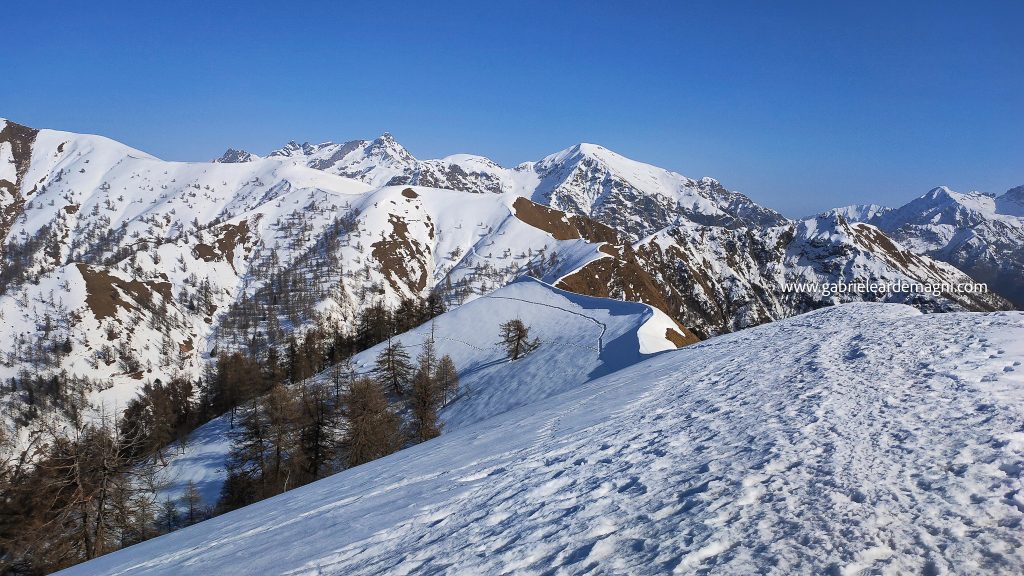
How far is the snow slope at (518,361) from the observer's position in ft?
133

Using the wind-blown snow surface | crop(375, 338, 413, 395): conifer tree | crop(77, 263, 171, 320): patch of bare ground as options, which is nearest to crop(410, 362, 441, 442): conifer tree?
crop(375, 338, 413, 395): conifer tree

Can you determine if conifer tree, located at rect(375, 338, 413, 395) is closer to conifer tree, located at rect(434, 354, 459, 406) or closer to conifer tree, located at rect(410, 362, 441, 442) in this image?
conifer tree, located at rect(434, 354, 459, 406)

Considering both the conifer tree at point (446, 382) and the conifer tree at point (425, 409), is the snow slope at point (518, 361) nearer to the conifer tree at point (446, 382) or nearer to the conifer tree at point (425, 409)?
the conifer tree at point (446, 382)

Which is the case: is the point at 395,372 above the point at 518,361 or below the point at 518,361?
above

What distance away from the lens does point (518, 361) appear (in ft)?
162

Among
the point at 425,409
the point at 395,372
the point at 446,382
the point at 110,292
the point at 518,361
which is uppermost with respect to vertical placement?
the point at 110,292

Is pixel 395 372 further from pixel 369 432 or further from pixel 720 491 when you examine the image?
pixel 720 491

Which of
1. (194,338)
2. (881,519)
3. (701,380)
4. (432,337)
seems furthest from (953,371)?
(194,338)

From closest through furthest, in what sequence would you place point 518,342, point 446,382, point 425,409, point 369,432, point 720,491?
point 720,491 < point 369,432 < point 425,409 < point 446,382 < point 518,342

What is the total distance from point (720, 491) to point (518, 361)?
43091 millimetres

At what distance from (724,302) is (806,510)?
210 m

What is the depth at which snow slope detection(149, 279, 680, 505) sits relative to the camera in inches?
1596

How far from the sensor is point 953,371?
10578mm

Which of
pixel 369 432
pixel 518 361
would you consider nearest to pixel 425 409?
pixel 369 432
